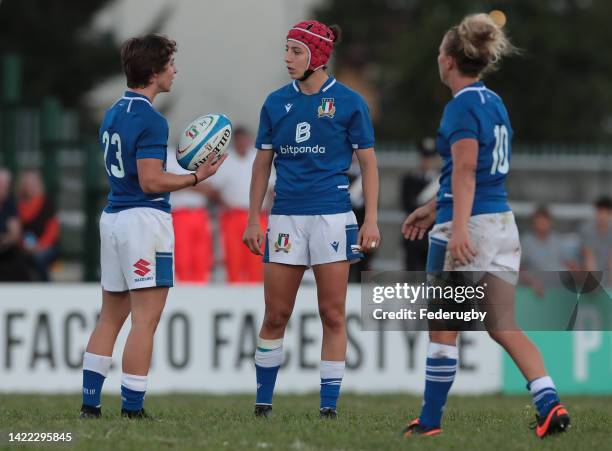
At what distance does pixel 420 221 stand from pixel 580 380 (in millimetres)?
6930

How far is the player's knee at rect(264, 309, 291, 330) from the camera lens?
326 inches

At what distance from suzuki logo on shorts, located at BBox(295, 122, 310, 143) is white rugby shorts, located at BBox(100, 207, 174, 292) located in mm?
892

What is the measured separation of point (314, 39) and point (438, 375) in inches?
85.4

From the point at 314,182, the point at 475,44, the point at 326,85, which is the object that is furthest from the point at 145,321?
the point at 475,44

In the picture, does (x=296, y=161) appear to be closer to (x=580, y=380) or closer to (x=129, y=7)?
(x=580, y=380)

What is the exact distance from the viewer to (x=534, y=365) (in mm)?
7207

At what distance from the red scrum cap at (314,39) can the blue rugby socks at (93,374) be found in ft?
6.83

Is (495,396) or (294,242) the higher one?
(294,242)

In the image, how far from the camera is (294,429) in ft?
24.7

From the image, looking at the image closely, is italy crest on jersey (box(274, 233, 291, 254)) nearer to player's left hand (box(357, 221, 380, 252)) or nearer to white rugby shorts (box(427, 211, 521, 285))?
player's left hand (box(357, 221, 380, 252))

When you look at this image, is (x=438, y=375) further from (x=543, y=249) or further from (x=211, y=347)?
(x=543, y=249)

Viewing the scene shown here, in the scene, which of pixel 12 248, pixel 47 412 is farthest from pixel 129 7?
pixel 47 412

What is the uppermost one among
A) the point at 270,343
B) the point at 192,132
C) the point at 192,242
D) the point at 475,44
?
the point at 475,44

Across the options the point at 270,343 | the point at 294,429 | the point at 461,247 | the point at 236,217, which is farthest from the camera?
the point at 236,217
